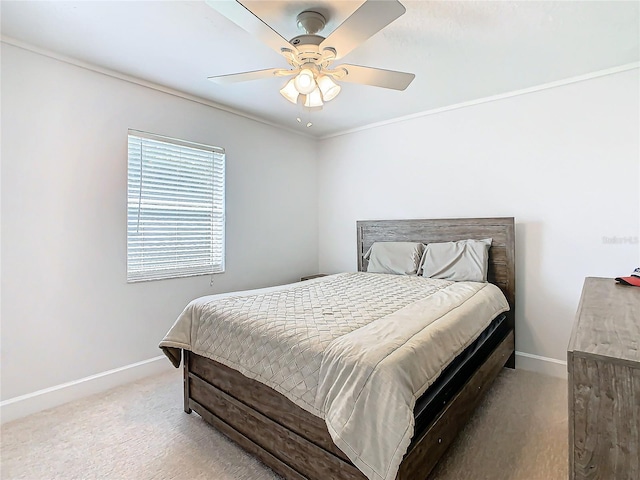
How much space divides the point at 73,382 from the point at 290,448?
187 cm

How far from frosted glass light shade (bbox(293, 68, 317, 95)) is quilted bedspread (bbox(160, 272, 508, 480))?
121 centimetres

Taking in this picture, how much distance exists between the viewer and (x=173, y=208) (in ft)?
9.47

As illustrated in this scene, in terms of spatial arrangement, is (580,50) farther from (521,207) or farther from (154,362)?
(154,362)

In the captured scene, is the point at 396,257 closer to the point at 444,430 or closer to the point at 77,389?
the point at 444,430

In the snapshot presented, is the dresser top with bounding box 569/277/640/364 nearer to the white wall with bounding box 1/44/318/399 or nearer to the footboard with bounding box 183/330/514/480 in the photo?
the footboard with bounding box 183/330/514/480

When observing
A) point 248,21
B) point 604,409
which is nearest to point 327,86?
point 248,21

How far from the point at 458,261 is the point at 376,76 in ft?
5.88

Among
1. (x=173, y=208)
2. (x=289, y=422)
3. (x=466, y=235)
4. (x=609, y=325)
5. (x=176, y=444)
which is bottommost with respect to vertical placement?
(x=176, y=444)

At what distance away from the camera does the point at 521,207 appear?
2.89 metres

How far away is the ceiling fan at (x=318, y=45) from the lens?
4.55ft

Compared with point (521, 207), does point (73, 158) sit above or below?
above

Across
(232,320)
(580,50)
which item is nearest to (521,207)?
(580,50)

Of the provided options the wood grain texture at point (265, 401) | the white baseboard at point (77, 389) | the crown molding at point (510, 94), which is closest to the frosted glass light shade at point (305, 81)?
the wood grain texture at point (265, 401)

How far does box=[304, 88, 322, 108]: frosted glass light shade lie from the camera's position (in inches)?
72.1
